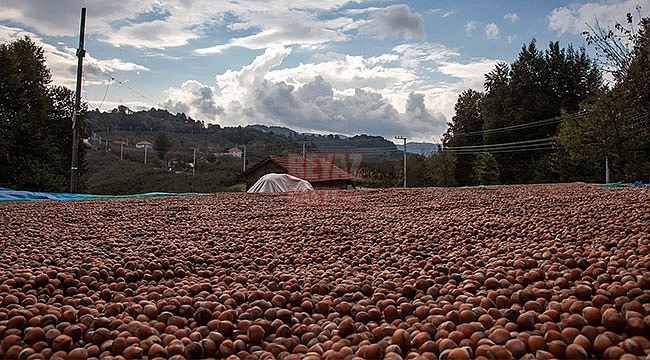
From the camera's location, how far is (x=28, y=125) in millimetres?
15977

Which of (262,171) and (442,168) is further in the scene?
(442,168)

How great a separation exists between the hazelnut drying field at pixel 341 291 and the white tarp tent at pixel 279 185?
968 centimetres

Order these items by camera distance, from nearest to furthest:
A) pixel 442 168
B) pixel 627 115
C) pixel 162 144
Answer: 1. pixel 627 115
2. pixel 442 168
3. pixel 162 144

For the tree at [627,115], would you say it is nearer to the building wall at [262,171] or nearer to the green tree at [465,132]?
the building wall at [262,171]

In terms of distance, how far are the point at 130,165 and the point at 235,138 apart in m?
12.6

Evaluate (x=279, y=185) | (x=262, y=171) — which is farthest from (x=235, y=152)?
(x=279, y=185)

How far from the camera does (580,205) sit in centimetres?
500

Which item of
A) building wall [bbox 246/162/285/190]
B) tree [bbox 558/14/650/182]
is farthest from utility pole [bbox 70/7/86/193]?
tree [bbox 558/14/650/182]

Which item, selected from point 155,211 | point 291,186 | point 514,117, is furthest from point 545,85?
point 155,211

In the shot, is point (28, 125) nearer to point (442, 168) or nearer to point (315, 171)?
point (315, 171)

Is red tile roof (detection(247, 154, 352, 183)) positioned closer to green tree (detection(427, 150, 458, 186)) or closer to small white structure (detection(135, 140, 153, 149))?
green tree (detection(427, 150, 458, 186))

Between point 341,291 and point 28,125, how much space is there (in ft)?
56.2

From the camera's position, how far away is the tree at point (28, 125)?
1540cm

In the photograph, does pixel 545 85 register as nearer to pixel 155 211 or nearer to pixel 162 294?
pixel 155 211
